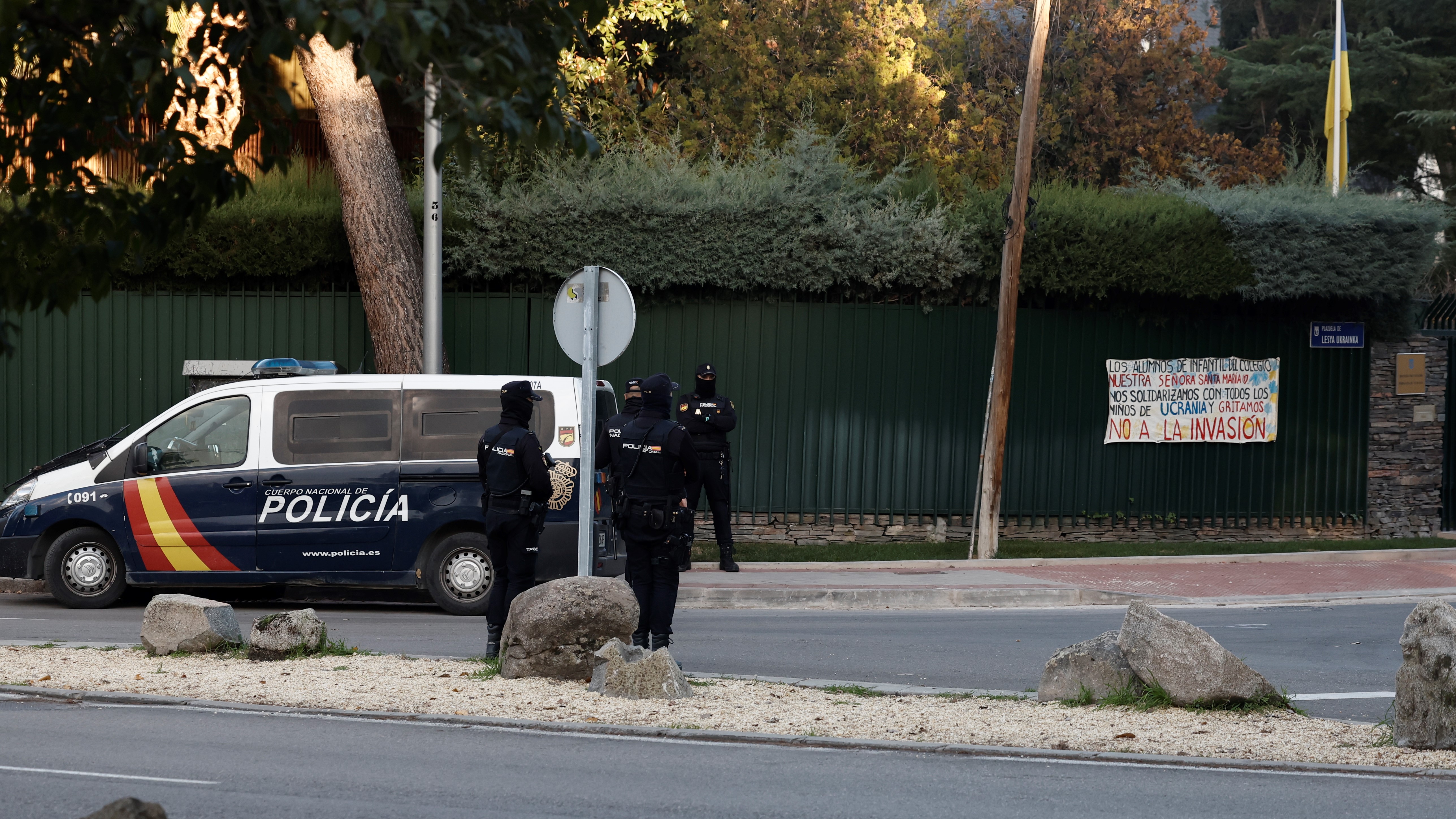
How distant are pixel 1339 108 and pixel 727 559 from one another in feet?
→ 40.9

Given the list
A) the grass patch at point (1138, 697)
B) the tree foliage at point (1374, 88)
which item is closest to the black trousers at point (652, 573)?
the grass patch at point (1138, 697)

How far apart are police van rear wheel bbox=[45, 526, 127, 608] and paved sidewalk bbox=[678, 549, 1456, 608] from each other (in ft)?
16.0

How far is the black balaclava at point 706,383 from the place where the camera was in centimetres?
1353

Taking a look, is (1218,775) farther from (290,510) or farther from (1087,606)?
(290,510)

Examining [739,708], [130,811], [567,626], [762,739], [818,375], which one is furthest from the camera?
[818,375]

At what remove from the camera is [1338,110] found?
2000 cm

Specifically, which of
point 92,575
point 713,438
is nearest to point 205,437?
point 92,575

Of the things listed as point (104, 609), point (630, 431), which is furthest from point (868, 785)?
point (104, 609)

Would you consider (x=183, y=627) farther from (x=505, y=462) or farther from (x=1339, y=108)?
(x=1339, y=108)

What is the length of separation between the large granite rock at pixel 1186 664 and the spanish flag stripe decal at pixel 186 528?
24.4 ft

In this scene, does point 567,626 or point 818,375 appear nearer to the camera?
point 567,626

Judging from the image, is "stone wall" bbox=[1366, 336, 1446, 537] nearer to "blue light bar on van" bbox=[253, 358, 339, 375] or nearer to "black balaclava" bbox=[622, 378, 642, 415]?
"black balaclava" bbox=[622, 378, 642, 415]

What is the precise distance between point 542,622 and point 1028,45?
80.8 ft

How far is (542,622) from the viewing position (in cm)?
809
